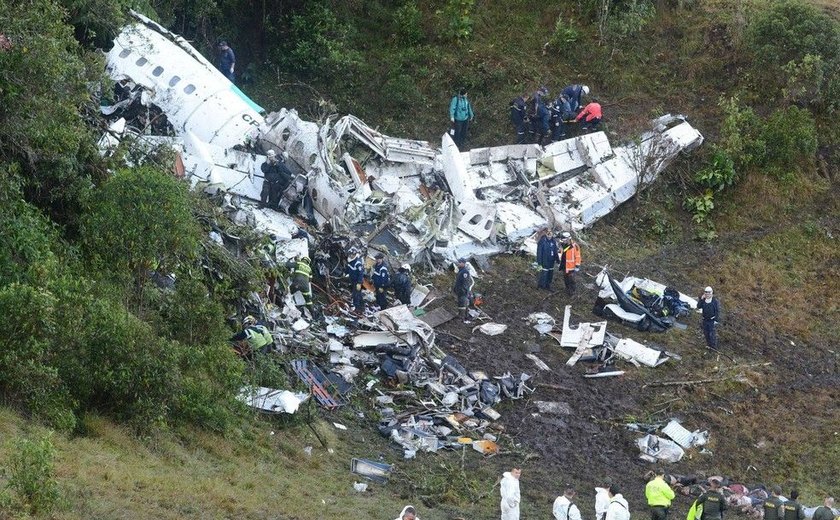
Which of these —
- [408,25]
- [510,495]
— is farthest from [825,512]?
[408,25]

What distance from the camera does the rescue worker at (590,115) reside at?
95.6ft

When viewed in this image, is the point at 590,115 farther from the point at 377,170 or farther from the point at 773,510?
the point at 773,510

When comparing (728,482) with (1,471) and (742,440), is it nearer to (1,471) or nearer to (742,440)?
(742,440)

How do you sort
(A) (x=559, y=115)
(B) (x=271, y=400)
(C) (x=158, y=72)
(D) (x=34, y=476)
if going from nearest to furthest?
(D) (x=34, y=476) → (B) (x=271, y=400) → (C) (x=158, y=72) → (A) (x=559, y=115)

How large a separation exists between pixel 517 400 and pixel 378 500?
15.7 ft

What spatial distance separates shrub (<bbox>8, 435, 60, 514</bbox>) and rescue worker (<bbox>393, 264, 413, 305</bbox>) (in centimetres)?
1130

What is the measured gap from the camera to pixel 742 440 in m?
20.2

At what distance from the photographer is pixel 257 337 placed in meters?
19.3

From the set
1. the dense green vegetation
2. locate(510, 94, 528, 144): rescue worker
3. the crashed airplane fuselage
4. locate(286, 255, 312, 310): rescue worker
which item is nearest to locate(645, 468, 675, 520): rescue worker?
the dense green vegetation

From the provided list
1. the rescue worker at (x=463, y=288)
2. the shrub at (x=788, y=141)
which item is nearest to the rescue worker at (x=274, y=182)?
the rescue worker at (x=463, y=288)

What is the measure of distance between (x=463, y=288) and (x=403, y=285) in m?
1.27

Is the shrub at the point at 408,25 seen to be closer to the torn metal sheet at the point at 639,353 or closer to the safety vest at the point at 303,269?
the safety vest at the point at 303,269

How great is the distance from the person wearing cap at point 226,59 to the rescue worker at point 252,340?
443 inches

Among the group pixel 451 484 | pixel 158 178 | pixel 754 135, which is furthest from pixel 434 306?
pixel 754 135
